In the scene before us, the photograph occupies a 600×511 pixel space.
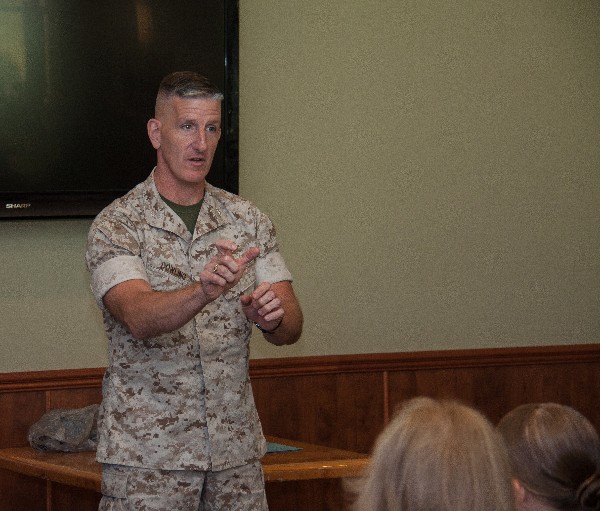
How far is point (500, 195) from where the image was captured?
4.67 meters

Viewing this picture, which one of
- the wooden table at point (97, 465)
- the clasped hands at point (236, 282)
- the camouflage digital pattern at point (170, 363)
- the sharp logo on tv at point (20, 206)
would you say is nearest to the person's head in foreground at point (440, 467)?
the clasped hands at point (236, 282)

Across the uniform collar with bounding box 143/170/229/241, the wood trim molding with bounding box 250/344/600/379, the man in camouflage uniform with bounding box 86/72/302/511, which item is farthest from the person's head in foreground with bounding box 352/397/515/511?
the wood trim molding with bounding box 250/344/600/379

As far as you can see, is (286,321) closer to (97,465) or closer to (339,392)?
(97,465)

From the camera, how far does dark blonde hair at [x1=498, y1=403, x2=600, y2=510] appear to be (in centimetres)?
177

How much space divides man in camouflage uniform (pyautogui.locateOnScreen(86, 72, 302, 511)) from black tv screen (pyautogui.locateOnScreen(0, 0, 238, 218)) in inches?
43.1

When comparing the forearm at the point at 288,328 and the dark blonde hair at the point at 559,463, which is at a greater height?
the forearm at the point at 288,328

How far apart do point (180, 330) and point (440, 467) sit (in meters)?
1.41

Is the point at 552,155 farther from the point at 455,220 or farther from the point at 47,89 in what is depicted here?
the point at 47,89

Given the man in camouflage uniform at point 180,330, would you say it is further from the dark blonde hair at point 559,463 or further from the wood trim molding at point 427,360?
the wood trim molding at point 427,360

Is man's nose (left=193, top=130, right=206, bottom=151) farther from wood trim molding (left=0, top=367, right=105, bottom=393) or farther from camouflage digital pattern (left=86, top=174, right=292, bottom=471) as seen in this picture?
wood trim molding (left=0, top=367, right=105, bottom=393)

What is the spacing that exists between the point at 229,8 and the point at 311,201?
80 cm

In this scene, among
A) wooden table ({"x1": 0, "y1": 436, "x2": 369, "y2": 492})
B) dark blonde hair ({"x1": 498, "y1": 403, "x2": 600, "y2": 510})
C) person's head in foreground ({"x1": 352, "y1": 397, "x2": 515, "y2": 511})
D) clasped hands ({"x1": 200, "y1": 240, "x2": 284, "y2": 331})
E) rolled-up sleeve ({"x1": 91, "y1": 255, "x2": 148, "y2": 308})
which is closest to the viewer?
person's head in foreground ({"x1": 352, "y1": 397, "x2": 515, "y2": 511})

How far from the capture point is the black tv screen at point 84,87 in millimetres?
3842

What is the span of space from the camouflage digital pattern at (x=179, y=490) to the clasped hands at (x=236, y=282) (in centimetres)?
38
